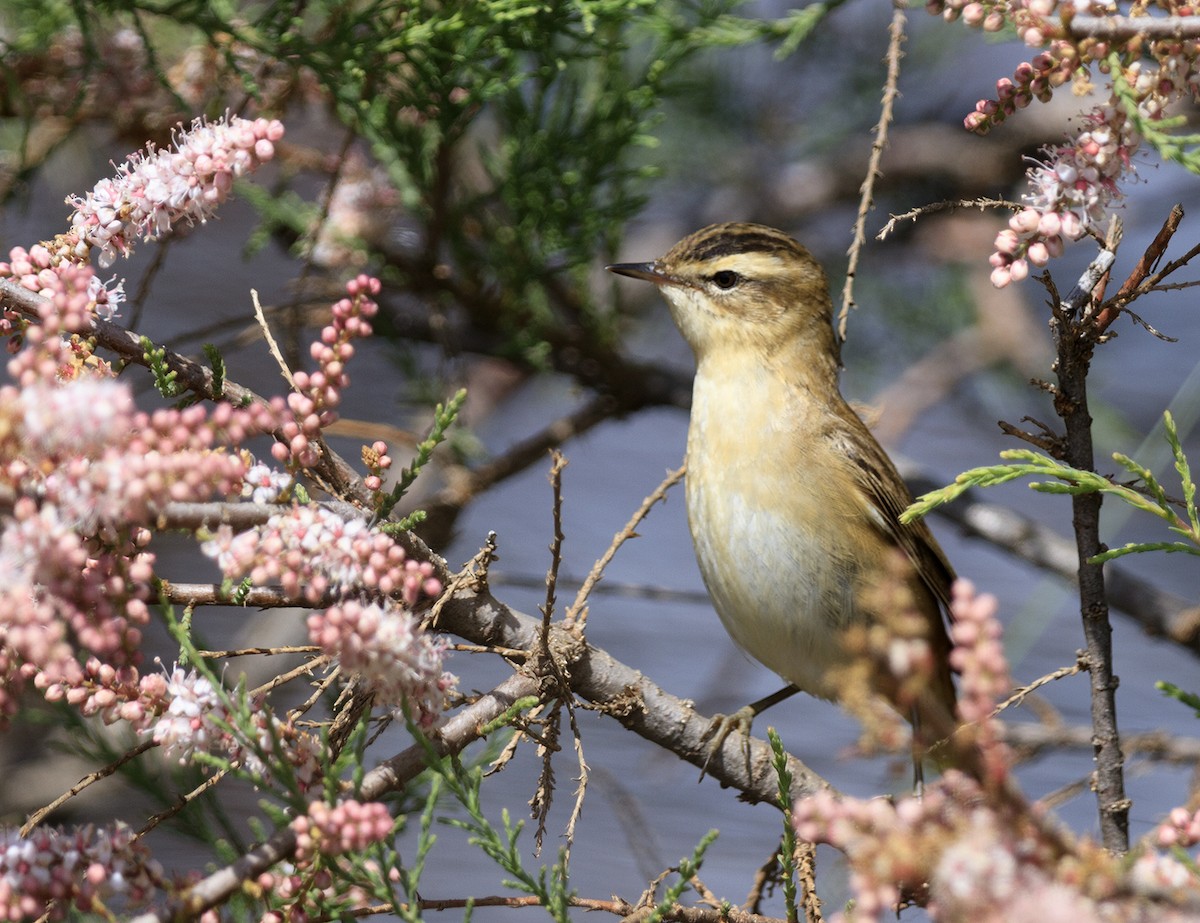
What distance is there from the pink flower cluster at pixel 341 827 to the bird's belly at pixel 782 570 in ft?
5.71

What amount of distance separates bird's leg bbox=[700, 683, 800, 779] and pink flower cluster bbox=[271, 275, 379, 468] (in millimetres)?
1127

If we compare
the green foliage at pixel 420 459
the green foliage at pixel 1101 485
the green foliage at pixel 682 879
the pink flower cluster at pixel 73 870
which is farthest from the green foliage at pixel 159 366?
the green foliage at pixel 1101 485

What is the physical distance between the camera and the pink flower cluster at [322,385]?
1544 millimetres

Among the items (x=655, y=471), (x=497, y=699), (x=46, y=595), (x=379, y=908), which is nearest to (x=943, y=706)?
(x=497, y=699)

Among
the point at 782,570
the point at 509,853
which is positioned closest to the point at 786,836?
the point at 509,853

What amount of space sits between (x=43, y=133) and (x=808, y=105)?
328 centimetres

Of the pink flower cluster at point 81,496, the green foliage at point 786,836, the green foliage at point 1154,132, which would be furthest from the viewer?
the green foliage at point 786,836

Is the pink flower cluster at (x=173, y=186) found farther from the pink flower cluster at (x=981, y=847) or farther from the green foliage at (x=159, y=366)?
the pink flower cluster at (x=981, y=847)

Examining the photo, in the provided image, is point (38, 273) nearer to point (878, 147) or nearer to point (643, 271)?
point (878, 147)

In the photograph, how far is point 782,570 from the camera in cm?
301

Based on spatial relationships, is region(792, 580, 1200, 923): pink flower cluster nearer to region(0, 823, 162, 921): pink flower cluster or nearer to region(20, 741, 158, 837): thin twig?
region(0, 823, 162, 921): pink flower cluster

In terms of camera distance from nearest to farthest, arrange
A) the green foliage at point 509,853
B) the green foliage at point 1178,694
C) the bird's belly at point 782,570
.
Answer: the green foliage at point 1178,694
the green foliage at point 509,853
the bird's belly at point 782,570

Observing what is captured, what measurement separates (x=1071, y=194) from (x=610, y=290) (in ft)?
8.90

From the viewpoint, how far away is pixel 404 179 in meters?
3.63
